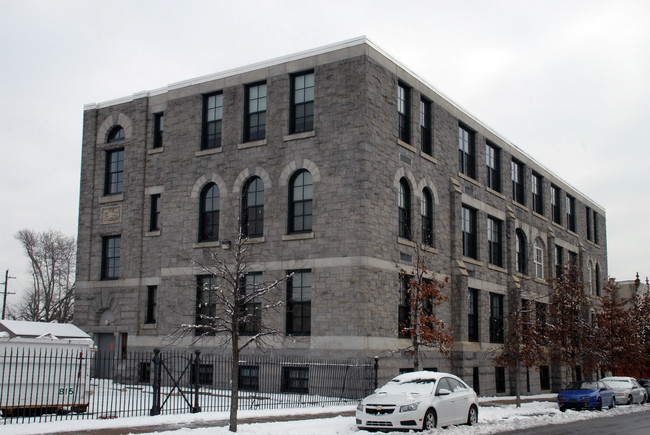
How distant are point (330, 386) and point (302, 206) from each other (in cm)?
698

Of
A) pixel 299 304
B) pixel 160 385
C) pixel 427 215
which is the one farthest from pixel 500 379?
pixel 160 385

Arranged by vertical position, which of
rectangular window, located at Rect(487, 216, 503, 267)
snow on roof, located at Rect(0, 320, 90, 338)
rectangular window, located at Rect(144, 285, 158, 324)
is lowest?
snow on roof, located at Rect(0, 320, 90, 338)

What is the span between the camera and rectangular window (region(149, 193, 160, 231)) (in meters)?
32.1

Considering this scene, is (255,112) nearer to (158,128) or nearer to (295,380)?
(158,128)

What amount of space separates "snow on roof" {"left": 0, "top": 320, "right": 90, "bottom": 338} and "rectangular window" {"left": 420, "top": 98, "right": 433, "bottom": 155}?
16087mm

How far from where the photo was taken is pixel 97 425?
16953 millimetres

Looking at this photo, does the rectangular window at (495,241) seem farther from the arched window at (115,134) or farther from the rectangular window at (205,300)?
the arched window at (115,134)

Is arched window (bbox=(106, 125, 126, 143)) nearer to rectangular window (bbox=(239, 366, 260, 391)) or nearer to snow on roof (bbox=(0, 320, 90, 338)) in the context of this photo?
snow on roof (bbox=(0, 320, 90, 338))

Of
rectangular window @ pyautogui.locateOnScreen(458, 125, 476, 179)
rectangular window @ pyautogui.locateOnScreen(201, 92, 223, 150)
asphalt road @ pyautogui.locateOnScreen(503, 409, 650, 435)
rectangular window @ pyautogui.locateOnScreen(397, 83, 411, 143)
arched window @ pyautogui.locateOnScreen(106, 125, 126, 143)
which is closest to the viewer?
asphalt road @ pyautogui.locateOnScreen(503, 409, 650, 435)

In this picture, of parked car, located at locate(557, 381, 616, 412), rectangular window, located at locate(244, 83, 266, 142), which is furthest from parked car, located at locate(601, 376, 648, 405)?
rectangular window, located at locate(244, 83, 266, 142)

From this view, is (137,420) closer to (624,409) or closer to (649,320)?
(624,409)

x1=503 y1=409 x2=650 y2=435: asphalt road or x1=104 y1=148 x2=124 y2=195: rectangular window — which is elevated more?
x1=104 y1=148 x2=124 y2=195: rectangular window

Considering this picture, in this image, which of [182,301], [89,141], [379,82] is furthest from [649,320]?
[89,141]

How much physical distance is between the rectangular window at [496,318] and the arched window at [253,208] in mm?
13603
